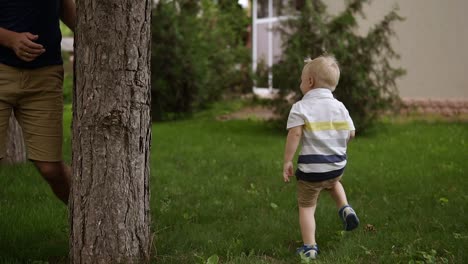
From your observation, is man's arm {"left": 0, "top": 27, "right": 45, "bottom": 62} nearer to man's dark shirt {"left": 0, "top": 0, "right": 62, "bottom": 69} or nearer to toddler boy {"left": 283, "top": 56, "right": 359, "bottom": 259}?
man's dark shirt {"left": 0, "top": 0, "right": 62, "bottom": 69}

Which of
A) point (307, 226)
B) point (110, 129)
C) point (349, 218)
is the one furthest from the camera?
point (349, 218)

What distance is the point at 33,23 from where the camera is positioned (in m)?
3.97

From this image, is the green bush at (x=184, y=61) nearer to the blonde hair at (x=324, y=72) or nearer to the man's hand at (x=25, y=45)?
the blonde hair at (x=324, y=72)

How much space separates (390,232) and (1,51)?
9.22ft

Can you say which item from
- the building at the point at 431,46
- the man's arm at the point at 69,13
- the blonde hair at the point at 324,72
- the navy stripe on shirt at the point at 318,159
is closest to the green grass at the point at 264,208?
the navy stripe on shirt at the point at 318,159

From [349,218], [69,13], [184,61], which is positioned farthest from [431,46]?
[69,13]

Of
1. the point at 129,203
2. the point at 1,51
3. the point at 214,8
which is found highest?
the point at 214,8

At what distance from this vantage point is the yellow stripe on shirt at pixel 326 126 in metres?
4.12

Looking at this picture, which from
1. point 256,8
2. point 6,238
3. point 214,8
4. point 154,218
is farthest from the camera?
point 256,8

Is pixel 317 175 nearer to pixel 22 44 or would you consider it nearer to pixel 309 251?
pixel 309 251

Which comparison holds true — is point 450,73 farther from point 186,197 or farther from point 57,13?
point 57,13

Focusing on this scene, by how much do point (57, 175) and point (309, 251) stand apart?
1611 mm

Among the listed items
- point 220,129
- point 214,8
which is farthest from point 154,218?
point 214,8

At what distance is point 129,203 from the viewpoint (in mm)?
3729
